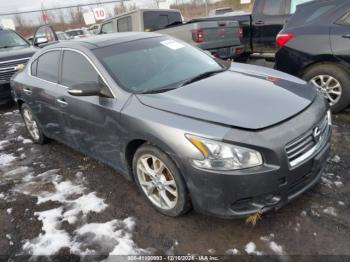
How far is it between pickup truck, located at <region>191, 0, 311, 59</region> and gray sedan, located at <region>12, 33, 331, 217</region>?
4549 mm

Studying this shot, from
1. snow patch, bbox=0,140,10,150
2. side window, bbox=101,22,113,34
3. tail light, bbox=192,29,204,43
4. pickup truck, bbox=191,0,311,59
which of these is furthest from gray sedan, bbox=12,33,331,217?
side window, bbox=101,22,113,34

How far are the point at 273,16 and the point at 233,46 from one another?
1.29 m

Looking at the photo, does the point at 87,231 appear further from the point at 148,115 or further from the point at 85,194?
the point at 148,115

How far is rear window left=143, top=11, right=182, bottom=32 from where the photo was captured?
8.68m

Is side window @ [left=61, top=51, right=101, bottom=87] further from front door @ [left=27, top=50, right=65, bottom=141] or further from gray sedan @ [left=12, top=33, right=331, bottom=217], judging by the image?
front door @ [left=27, top=50, right=65, bottom=141]

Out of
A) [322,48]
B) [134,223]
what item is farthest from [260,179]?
[322,48]

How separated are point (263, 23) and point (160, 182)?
637cm

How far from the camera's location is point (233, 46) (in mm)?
7492

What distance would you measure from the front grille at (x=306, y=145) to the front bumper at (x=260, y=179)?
0.03 m

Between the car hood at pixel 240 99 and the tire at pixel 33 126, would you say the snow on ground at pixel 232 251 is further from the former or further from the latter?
the tire at pixel 33 126

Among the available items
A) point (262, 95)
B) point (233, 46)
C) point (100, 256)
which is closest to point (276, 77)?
point (262, 95)

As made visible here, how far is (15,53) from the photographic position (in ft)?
23.8

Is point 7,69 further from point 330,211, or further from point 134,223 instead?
point 330,211

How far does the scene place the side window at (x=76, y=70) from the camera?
3.24 meters
